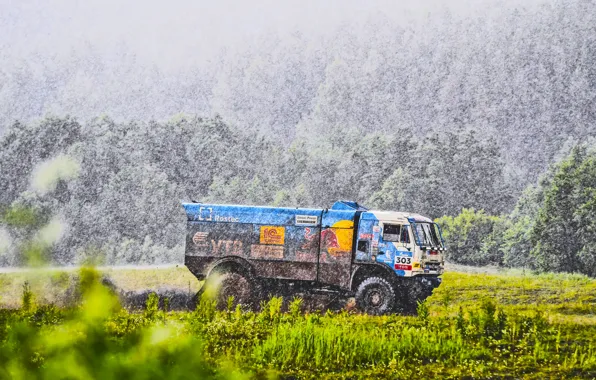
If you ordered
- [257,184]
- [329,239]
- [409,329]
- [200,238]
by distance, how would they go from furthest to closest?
1. [257,184]
2. [200,238]
3. [329,239]
4. [409,329]

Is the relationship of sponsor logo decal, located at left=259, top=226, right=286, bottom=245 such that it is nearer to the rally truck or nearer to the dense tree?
the rally truck

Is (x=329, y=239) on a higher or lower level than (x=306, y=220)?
lower

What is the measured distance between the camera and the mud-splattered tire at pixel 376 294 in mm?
5953

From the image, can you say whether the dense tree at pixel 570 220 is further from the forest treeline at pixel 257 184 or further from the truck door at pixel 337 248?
the truck door at pixel 337 248

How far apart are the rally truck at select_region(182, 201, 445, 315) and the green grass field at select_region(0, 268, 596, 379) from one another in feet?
0.53

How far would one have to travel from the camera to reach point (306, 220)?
612 centimetres

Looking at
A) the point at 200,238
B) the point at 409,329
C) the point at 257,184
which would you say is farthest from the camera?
the point at 257,184

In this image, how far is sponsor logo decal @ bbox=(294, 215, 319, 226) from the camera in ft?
20.0

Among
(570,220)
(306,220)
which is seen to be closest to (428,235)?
(306,220)

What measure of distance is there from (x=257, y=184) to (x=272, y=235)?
513mm

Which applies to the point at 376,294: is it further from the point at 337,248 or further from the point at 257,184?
the point at 257,184

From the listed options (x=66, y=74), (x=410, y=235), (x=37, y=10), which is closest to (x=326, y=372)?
(x=410, y=235)

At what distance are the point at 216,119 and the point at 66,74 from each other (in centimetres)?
143

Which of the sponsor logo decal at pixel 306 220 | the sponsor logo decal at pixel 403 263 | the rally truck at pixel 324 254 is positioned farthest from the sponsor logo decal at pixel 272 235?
the sponsor logo decal at pixel 403 263
